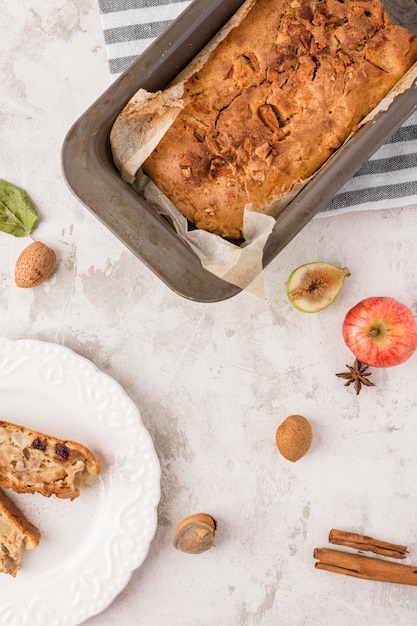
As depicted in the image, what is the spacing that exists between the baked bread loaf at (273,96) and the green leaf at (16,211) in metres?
0.60

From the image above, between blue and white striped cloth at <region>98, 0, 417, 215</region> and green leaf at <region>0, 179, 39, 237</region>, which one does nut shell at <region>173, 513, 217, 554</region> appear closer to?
green leaf at <region>0, 179, 39, 237</region>

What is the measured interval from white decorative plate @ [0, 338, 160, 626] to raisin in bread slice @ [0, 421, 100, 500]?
→ 0.18 feet

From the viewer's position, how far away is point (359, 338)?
209 cm

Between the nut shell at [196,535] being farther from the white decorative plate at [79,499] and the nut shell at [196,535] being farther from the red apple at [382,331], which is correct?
the red apple at [382,331]

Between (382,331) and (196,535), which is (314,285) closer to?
(382,331)

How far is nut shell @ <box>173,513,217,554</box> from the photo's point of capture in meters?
2.14

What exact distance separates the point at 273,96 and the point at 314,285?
2.13 feet

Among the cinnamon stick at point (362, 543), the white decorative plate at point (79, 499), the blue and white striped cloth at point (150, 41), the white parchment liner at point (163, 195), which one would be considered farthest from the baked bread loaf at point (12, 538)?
the blue and white striped cloth at point (150, 41)

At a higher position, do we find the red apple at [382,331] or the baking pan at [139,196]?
the baking pan at [139,196]

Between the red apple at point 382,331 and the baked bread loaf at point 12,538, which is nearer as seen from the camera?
the red apple at point 382,331

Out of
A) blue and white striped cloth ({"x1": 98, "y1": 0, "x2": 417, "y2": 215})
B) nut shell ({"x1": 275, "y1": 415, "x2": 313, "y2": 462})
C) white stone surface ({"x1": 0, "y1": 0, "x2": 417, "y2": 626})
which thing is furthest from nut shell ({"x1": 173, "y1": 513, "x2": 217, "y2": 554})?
blue and white striped cloth ({"x1": 98, "y1": 0, "x2": 417, "y2": 215})

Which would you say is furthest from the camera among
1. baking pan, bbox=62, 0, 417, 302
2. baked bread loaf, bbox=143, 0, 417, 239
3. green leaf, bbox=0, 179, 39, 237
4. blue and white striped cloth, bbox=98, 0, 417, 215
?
green leaf, bbox=0, 179, 39, 237

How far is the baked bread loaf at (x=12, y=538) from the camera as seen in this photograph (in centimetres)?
218

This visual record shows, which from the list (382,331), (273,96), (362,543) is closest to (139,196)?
(273,96)
